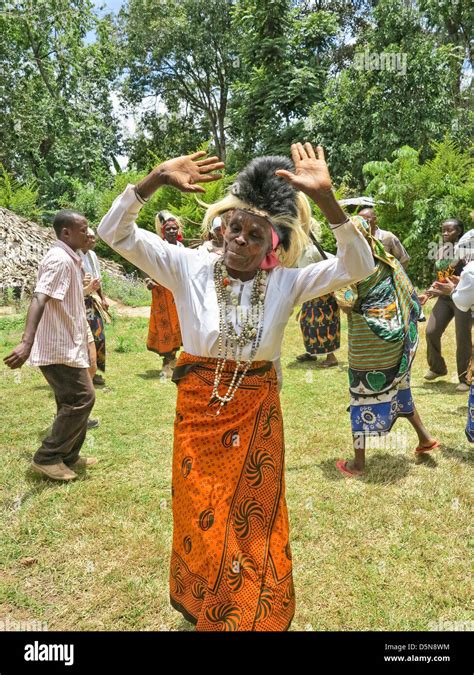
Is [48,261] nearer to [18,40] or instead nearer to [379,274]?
[379,274]

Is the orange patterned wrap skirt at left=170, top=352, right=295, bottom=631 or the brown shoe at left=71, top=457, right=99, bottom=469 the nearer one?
the orange patterned wrap skirt at left=170, top=352, right=295, bottom=631

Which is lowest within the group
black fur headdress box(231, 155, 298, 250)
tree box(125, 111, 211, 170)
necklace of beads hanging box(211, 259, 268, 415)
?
necklace of beads hanging box(211, 259, 268, 415)

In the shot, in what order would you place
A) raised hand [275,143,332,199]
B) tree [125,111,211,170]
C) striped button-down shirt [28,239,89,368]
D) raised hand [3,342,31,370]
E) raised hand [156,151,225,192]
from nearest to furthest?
raised hand [275,143,332,199] → raised hand [156,151,225,192] → raised hand [3,342,31,370] → striped button-down shirt [28,239,89,368] → tree [125,111,211,170]

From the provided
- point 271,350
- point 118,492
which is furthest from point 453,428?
point 271,350

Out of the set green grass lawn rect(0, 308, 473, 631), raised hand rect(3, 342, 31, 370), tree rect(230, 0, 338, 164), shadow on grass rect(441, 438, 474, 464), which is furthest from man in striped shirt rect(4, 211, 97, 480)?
tree rect(230, 0, 338, 164)

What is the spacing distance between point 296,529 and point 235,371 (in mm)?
1742

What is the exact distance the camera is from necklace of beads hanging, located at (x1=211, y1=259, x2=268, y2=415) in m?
2.17

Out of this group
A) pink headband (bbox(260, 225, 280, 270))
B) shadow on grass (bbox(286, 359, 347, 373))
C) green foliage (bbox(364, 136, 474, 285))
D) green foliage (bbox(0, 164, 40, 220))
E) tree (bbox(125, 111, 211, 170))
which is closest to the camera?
pink headband (bbox(260, 225, 280, 270))

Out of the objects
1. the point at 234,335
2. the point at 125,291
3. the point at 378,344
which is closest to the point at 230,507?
the point at 234,335

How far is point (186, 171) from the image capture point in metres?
2.07

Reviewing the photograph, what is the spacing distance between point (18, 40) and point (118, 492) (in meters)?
24.2

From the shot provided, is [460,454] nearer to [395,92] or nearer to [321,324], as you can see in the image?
[321,324]

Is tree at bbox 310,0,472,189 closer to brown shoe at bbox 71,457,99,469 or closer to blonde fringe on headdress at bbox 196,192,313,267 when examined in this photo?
brown shoe at bbox 71,457,99,469

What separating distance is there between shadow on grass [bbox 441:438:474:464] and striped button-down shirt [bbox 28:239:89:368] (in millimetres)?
3109
